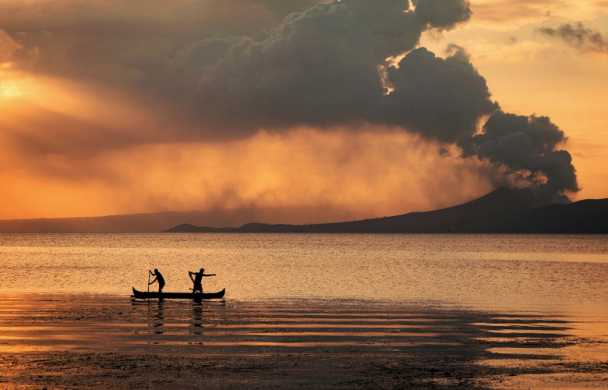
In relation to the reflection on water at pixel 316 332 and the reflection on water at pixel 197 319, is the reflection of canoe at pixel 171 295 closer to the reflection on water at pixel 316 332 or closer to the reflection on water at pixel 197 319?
the reflection on water at pixel 197 319

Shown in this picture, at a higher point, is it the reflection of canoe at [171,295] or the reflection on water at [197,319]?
the reflection of canoe at [171,295]

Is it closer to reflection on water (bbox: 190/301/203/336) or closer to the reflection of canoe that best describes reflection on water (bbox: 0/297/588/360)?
reflection on water (bbox: 190/301/203/336)

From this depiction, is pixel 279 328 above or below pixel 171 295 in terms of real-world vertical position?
below

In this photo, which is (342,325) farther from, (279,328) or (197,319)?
(197,319)

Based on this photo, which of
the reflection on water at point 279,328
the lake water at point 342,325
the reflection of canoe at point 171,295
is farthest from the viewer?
the reflection of canoe at point 171,295

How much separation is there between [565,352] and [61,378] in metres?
19.6

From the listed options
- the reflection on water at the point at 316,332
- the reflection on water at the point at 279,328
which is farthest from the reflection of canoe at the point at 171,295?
the reflection on water at the point at 316,332

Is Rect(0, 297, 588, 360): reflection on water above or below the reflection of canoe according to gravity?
below

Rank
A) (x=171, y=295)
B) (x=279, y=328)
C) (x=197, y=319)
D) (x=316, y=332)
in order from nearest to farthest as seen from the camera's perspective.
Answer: (x=316, y=332) < (x=279, y=328) < (x=197, y=319) < (x=171, y=295)

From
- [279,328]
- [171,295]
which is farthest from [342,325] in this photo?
[171,295]

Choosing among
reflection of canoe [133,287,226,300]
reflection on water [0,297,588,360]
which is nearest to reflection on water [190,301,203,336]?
reflection on water [0,297,588,360]

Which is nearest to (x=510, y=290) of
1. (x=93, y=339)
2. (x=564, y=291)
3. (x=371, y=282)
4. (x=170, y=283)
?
(x=564, y=291)

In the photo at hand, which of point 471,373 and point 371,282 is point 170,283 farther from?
point 471,373

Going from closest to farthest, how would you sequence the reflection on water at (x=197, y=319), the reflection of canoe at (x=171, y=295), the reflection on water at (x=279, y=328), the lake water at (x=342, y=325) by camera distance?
the lake water at (x=342, y=325)
the reflection on water at (x=279, y=328)
the reflection on water at (x=197, y=319)
the reflection of canoe at (x=171, y=295)
